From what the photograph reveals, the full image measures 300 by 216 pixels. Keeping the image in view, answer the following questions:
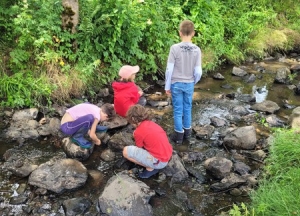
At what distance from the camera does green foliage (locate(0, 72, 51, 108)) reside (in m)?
6.48

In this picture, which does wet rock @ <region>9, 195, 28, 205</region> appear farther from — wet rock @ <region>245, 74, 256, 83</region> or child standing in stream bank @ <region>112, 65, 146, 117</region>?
wet rock @ <region>245, 74, 256, 83</region>

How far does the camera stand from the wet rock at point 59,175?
4578 millimetres

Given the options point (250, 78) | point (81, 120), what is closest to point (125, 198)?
point (81, 120)

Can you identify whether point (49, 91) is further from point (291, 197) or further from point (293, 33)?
point (293, 33)

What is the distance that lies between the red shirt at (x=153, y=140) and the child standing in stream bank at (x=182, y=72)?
42.5 inches

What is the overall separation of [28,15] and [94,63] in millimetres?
1651

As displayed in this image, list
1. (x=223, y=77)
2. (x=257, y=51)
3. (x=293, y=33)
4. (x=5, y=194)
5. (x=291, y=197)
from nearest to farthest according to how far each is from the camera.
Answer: (x=291, y=197) < (x=5, y=194) < (x=223, y=77) < (x=257, y=51) < (x=293, y=33)

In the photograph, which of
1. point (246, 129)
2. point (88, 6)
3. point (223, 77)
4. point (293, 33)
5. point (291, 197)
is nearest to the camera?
point (291, 197)

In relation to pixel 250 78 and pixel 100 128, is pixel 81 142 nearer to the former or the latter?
pixel 100 128

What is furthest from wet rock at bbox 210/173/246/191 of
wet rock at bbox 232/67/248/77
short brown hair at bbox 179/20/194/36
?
wet rock at bbox 232/67/248/77

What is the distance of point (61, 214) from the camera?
4.18 meters

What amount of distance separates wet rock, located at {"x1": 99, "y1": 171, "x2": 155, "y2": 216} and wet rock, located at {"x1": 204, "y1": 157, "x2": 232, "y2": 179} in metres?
1.08

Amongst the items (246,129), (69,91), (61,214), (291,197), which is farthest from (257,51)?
(61,214)

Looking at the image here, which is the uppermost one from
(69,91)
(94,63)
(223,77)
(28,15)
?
(28,15)
